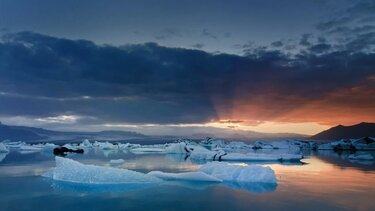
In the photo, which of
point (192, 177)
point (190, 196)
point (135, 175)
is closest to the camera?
point (190, 196)

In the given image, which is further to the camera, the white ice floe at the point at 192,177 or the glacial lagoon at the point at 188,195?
the white ice floe at the point at 192,177

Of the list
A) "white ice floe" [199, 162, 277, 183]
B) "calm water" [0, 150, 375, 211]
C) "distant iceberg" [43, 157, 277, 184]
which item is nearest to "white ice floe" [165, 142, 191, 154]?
"distant iceberg" [43, 157, 277, 184]

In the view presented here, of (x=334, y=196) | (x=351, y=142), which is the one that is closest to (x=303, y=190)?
(x=334, y=196)

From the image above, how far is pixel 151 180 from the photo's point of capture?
11.5 meters

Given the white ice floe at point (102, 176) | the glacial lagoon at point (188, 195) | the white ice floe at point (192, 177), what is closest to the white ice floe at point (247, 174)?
the glacial lagoon at point (188, 195)

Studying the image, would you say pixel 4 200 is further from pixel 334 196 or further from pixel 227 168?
pixel 334 196

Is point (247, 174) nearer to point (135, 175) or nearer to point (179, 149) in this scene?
point (135, 175)

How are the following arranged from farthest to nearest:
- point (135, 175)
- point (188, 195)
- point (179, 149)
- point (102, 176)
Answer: point (179, 149) → point (135, 175) → point (102, 176) → point (188, 195)

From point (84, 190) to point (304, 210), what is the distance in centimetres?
609

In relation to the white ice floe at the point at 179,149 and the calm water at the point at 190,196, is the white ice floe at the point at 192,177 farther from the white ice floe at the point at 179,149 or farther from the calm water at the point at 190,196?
the white ice floe at the point at 179,149

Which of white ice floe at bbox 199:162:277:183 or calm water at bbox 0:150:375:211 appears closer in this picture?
calm water at bbox 0:150:375:211

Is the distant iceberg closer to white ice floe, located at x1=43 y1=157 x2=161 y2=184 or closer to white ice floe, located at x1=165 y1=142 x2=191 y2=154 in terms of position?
white ice floe, located at x1=43 y1=157 x2=161 y2=184

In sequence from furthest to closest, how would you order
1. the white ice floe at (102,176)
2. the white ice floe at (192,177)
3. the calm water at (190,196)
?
the white ice floe at (192,177)
the white ice floe at (102,176)
the calm water at (190,196)

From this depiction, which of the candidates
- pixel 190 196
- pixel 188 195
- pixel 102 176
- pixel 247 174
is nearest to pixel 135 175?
pixel 102 176
